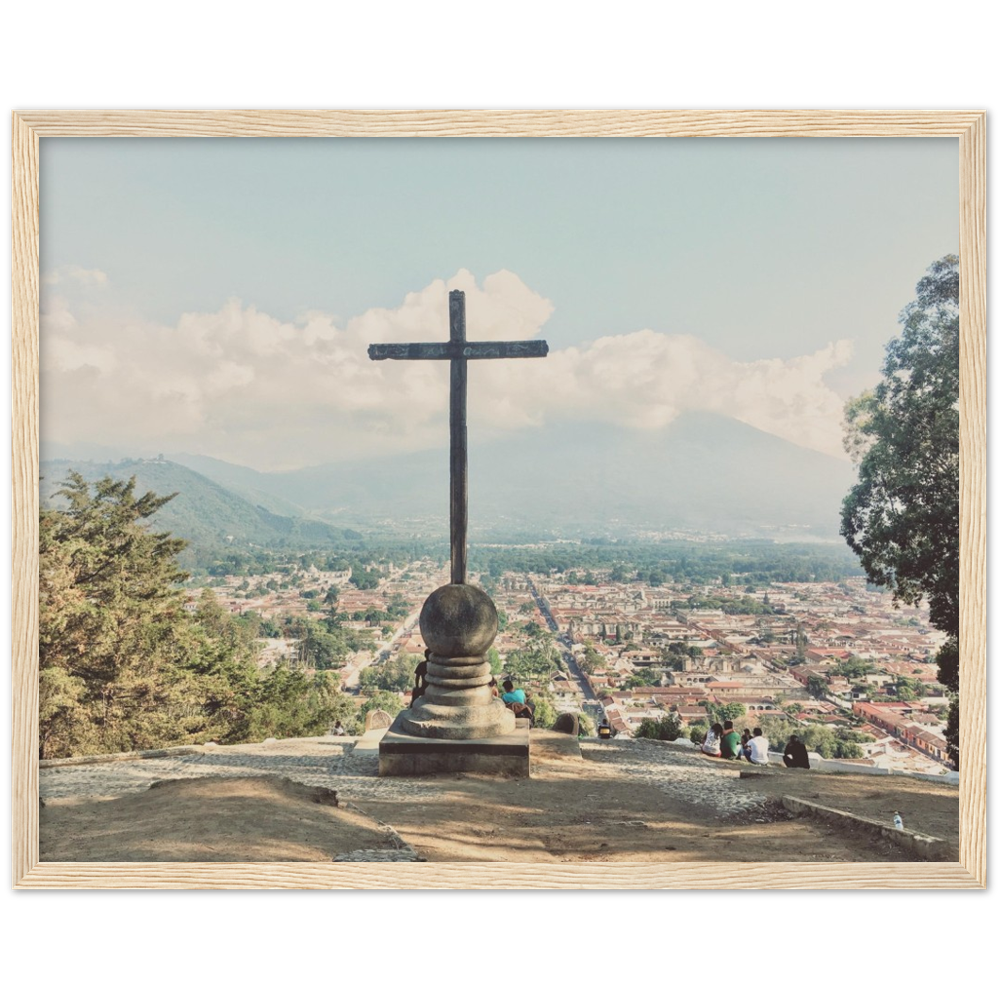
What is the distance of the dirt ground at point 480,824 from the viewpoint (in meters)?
4.27

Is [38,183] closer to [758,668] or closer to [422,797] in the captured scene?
[422,797]

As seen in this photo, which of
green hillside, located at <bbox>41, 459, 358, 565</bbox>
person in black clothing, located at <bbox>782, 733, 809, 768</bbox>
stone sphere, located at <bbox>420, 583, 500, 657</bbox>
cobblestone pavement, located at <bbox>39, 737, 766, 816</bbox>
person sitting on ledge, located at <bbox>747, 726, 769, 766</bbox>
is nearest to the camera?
cobblestone pavement, located at <bbox>39, 737, 766, 816</bbox>

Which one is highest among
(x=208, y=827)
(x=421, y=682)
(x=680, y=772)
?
(x=421, y=682)

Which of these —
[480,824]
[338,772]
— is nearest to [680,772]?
[480,824]

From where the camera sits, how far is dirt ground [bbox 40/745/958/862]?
14.0ft

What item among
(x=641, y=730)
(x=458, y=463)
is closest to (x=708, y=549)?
(x=641, y=730)

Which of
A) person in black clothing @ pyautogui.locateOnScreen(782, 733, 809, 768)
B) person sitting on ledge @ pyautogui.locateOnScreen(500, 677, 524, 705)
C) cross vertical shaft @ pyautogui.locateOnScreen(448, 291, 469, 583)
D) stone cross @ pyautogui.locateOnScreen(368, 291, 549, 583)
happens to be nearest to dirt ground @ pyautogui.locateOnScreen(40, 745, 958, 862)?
person in black clothing @ pyautogui.locateOnScreen(782, 733, 809, 768)

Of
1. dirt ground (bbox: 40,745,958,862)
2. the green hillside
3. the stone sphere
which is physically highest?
the green hillside

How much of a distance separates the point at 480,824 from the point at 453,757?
1130mm

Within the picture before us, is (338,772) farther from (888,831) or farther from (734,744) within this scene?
(888,831)

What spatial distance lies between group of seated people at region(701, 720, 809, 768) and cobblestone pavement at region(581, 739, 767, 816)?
9.6 inches

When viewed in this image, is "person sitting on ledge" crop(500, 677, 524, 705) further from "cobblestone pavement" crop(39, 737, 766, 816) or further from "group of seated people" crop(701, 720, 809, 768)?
"group of seated people" crop(701, 720, 809, 768)

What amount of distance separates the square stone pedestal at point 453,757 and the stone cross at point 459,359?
53.2 inches

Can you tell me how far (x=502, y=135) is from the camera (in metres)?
4.21
